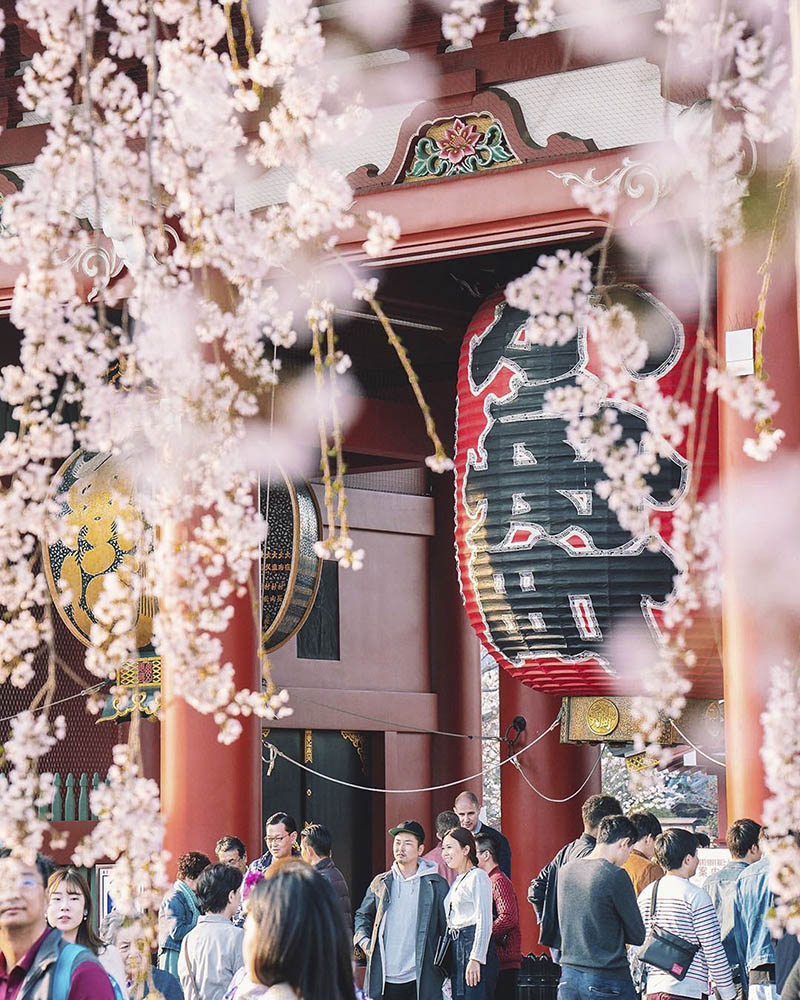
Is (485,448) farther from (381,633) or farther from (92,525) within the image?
(381,633)

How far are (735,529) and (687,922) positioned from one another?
1.45 meters

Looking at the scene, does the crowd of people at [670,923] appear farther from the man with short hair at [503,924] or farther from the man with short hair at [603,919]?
the man with short hair at [503,924]

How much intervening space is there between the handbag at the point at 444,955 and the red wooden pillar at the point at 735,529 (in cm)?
135

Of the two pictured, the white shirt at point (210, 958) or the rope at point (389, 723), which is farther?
the rope at point (389, 723)

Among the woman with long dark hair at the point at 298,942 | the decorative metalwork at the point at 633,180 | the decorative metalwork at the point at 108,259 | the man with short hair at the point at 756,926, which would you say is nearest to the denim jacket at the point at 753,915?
the man with short hair at the point at 756,926

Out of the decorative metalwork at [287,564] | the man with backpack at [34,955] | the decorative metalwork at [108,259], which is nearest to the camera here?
the man with backpack at [34,955]

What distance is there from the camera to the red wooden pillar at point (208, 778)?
284 inches

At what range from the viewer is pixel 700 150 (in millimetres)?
2900

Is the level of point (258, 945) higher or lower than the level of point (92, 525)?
lower

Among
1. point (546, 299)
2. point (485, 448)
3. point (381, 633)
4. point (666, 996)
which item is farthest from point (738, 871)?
point (381, 633)

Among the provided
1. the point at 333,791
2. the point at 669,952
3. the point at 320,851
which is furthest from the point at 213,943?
the point at 333,791

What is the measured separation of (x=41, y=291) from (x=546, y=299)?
102cm

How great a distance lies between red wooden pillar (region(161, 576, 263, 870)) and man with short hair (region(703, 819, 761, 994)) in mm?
2239

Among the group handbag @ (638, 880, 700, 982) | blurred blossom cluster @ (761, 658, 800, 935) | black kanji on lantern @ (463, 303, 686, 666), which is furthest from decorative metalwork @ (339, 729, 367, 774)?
blurred blossom cluster @ (761, 658, 800, 935)
